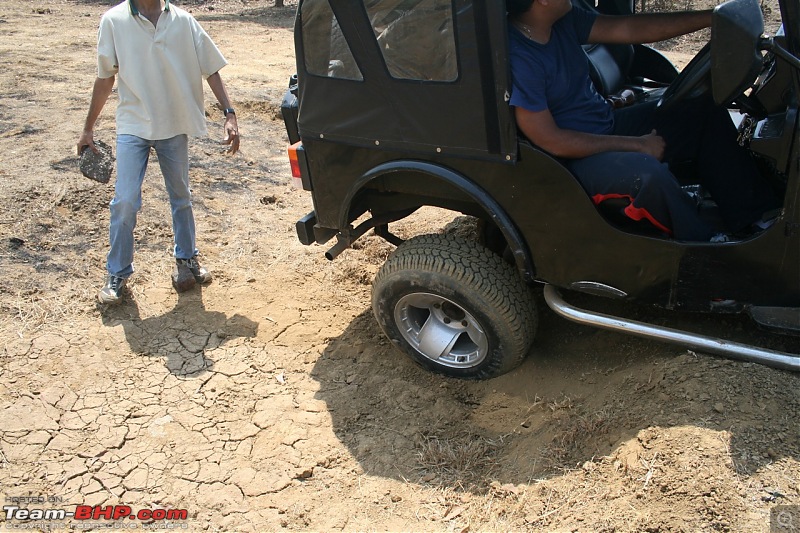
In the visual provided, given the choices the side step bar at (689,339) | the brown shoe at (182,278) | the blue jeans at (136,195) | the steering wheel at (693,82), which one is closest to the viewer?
the side step bar at (689,339)

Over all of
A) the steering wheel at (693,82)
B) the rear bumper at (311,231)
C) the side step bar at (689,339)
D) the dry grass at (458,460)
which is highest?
the steering wheel at (693,82)

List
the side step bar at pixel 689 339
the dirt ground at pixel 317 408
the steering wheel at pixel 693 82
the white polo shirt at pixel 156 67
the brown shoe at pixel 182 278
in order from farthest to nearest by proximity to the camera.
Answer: the brown shoe at pixel 182 278 → the white polo shirt at pixel 156 67 → the steering wheel at pixel 693 82 → the side step bar at pixel 689 339 → the dirt ground at pixel 317 408

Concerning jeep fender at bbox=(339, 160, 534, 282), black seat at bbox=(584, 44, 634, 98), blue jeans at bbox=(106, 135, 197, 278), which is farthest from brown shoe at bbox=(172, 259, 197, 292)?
black seat at bbox=(584, 44, 634, 98)

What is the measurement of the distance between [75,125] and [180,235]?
9.26ft

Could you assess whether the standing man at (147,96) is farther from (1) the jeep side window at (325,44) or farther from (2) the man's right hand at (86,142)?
(1) the jeep side window at (325,44)

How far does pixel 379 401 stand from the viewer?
3520 millimetres

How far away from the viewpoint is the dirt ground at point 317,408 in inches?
105

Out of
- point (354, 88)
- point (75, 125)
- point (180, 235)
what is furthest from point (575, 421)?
point (75, 125)

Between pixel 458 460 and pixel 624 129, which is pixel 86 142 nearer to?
pixel 458 460

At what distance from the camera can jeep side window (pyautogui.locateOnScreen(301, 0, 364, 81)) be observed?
3.02 metres

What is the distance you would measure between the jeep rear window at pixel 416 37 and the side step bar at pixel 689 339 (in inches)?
46.0

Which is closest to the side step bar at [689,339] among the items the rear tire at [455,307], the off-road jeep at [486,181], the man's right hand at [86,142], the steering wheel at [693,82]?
the off-road jeep at [486,181]

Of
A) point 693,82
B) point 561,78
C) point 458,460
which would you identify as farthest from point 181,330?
point 693,82

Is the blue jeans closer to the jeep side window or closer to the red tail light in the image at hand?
the red tail light
